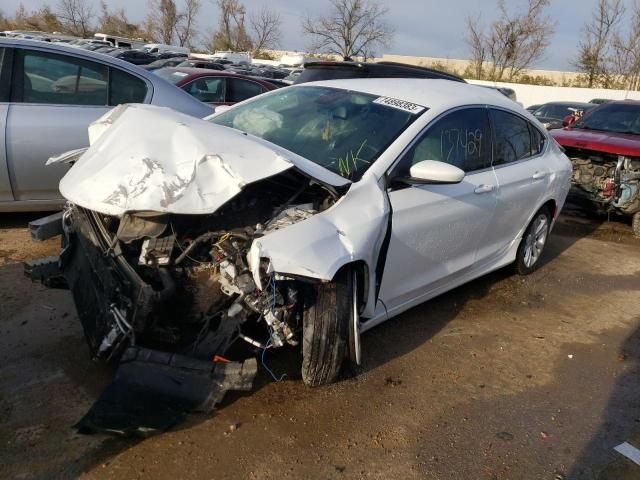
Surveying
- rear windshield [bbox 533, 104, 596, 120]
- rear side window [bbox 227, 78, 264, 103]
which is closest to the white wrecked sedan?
rear side window [bbox 227, 78, 264, 103]

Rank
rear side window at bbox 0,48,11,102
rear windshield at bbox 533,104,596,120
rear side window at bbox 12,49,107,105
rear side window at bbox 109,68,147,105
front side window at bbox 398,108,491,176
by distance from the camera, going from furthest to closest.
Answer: rear windshield at bbox 533,104,596,120 → rear side window at bbox 109,68,147,105 → rear side window at bbox 12,49,107,105 → rear side window at bbox 0,48,11,102 → front side window at bbox 398,108,491,176

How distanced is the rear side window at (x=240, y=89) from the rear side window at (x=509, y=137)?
5.83 m

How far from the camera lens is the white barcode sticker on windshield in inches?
147

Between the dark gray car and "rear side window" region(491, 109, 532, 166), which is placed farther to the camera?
the dark gray car

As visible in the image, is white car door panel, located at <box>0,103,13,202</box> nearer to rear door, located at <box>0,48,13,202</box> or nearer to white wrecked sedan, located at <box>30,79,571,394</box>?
rear door, located at <box>0,48,13,202</box>

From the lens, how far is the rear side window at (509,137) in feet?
14.5

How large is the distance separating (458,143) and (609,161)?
15.2 feet

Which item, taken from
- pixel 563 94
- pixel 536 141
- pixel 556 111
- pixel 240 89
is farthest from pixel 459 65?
pixel 536 141

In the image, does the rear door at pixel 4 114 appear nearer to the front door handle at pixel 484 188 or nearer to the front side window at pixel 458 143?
the front side window at pixel 458 143

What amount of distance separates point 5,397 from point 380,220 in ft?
7.20

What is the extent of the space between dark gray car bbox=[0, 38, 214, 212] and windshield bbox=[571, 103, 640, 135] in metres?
6.78

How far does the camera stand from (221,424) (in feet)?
9.42

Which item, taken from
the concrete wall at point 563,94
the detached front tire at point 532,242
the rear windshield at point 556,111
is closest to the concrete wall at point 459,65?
the concrete wall at point 563,94

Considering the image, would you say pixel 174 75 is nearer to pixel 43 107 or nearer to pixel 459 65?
pixel 43 107
